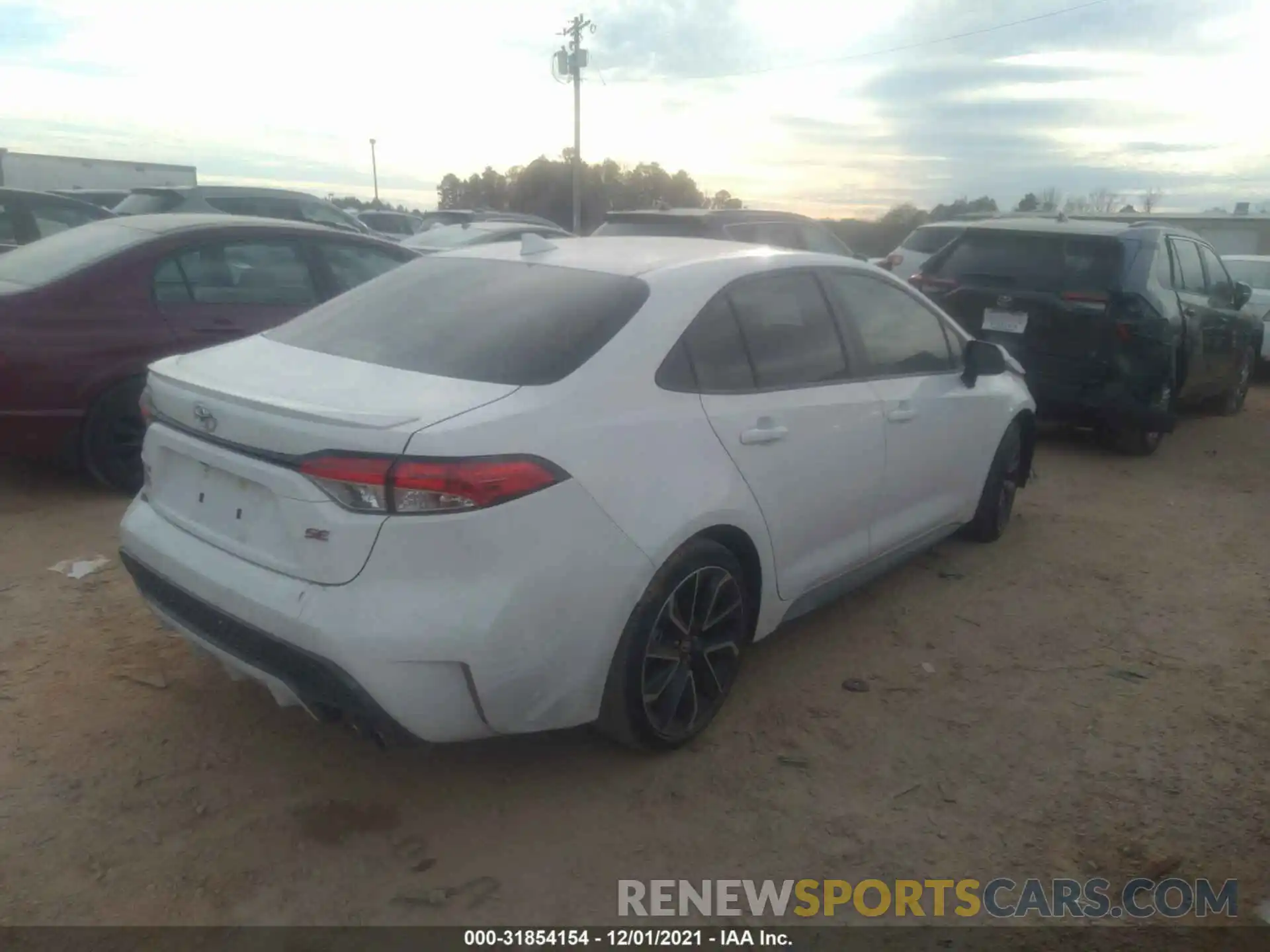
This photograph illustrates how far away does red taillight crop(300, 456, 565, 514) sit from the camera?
8.27 ft

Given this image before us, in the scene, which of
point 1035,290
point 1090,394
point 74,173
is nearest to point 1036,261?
point 1035,290

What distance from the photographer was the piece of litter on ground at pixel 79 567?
4.46 m

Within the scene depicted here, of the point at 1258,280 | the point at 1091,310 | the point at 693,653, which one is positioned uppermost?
the point at 1091,310

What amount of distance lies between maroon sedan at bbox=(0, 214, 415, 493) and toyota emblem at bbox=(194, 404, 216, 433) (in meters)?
2.67

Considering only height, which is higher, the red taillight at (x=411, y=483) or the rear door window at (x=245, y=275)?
the rear door window at (x=245, y=275)

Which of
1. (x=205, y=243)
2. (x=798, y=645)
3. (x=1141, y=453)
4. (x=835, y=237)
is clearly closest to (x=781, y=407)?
(x=798, y=645)

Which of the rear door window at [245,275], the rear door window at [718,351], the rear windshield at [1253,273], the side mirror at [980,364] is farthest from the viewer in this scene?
the rear windshield at [1253,273]

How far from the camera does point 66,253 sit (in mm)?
5516

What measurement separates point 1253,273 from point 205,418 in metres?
13.5

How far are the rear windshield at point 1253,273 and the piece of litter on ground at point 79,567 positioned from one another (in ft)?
41.8

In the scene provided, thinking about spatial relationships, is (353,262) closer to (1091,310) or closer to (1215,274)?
(1091,310)

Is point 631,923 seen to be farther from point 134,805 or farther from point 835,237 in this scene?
point 835,237

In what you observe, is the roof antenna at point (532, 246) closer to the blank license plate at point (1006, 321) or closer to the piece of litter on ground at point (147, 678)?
the piece of litter on ground at point (147, 678)

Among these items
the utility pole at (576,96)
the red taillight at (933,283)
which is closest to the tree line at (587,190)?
the utility pole at (576,96)
